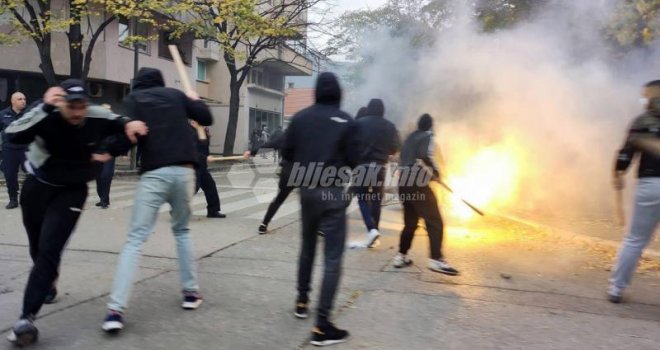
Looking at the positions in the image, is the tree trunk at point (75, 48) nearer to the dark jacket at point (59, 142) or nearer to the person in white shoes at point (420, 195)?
the person in white shoes at point (420, 195)

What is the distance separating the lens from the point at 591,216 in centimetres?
895

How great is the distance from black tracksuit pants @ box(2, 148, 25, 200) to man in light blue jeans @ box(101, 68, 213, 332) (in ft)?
18.1

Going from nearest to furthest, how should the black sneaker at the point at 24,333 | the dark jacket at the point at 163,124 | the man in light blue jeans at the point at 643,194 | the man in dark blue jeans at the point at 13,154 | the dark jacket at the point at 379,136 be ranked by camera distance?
the black sneaker at the point at 24,333 → the dark jacket at the point at 163,124 → the man in light blue jeans at the point at 643,194 → the dark jacket at the point at 379,136 → the man in dark blue jeans at the point at 13,154

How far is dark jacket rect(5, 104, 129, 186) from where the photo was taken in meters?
3.31

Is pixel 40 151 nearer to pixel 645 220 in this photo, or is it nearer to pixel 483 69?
pixel 645 220

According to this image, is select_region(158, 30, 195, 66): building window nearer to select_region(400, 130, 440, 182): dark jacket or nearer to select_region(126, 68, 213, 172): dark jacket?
select_region(400, 130, 440, 182): dark jacket

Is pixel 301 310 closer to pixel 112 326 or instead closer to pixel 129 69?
pixel 112 326

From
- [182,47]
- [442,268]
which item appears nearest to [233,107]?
[182,47]

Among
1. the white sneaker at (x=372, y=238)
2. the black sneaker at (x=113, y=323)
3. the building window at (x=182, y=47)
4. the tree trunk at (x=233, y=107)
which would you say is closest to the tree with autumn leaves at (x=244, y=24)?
the tree trunk at (x=233, y=107)

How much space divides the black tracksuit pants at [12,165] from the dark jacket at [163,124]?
5574 mm

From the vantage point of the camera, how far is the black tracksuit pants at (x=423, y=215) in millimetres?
5102

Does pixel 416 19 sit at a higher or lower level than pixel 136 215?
higher

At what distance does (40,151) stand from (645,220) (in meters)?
4.24

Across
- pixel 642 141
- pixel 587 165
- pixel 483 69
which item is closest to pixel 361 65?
pixel 483 69
